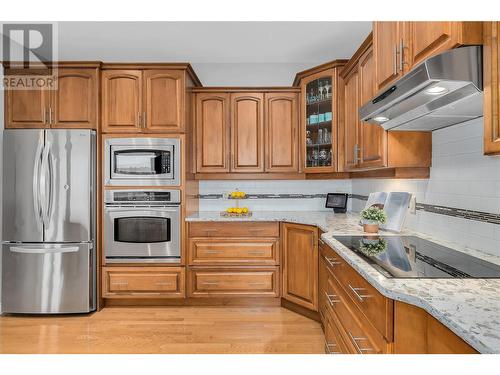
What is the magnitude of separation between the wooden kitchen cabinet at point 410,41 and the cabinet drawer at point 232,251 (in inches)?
70.1

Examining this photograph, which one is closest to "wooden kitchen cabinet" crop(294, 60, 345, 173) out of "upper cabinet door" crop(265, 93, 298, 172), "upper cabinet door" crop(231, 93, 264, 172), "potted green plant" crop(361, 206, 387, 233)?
"upper cabinet door" crop(265, 93, 298, 172)

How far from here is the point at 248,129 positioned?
349cm

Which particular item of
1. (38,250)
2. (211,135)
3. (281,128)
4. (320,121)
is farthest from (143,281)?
(320,121)

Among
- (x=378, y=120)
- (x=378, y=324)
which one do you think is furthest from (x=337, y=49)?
(x=378, y=324)

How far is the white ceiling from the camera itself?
2.89 meters

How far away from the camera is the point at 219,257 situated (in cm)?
315

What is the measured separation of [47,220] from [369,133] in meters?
2.87

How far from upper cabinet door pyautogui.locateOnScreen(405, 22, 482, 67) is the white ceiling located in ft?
4.64

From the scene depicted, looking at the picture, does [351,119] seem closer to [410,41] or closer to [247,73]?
[410,41]

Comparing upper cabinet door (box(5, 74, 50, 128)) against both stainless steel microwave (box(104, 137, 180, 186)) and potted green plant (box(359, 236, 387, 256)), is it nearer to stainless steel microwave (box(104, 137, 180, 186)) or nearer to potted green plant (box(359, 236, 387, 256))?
→ stainless steel microwave (box(104, 137, 180, 186))

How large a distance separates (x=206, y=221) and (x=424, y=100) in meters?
→ 2.17

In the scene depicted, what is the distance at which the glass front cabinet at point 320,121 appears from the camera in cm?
311

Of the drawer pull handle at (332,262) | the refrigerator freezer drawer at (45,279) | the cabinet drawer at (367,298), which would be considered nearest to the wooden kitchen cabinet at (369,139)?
the drawer pull handle at (332,262)

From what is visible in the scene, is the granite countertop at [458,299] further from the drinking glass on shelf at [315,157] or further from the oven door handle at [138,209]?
the oven door handle at [138,209]
